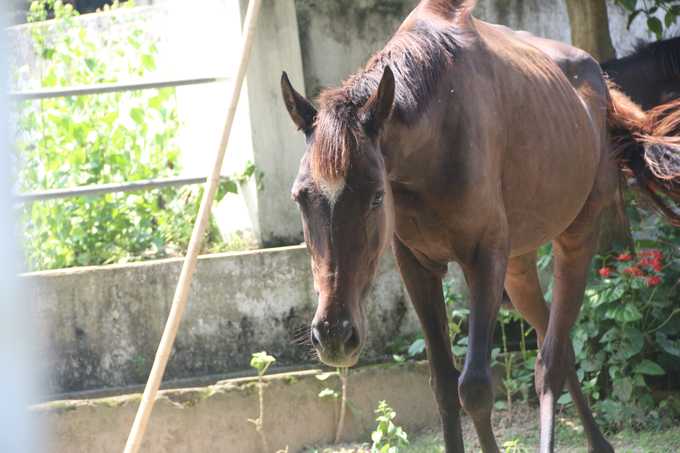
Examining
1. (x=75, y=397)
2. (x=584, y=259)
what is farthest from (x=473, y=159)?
(x=75, y=397)

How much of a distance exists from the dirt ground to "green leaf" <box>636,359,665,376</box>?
0.33 meters

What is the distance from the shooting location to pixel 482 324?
2236 millimetres

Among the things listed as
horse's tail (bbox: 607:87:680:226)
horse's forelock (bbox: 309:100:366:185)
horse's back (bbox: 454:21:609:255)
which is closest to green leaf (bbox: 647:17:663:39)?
horse's tail (bbox: 607:87:680:226)

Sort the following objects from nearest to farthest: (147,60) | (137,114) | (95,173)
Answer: (95,173) < (137,114) < (147,60)

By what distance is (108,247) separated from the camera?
4211mm

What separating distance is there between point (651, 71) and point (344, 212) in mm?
3823

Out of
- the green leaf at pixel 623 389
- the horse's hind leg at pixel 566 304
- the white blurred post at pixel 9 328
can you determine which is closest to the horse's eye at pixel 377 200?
the white blurred post at pixel 9 328

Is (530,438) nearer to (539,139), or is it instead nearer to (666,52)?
(539,139)

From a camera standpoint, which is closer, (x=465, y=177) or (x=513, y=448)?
(x=465, y=177)

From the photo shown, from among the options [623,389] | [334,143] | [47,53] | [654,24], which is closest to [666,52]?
[654,24]

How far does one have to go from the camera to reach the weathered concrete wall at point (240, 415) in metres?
3.46

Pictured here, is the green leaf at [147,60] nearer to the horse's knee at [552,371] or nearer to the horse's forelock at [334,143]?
the horse's forelock at [334,143]

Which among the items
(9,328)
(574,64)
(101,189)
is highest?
(574,64)

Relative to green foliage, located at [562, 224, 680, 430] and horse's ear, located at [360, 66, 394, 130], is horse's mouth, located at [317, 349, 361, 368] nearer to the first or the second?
horse's ear, located at [360, 66, 394, 130]
